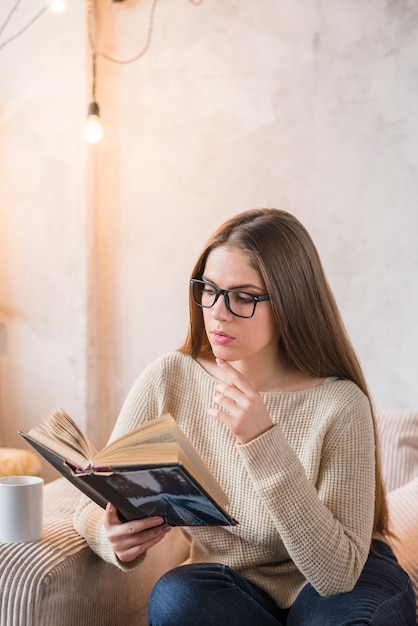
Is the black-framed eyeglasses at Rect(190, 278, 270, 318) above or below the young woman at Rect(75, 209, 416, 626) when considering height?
above

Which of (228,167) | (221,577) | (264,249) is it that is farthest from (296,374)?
(228,167)

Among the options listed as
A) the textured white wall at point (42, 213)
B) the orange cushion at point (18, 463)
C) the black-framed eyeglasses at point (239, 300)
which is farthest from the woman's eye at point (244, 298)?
the textured white wall at point (42, 213)

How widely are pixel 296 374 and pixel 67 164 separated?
132 centimetres

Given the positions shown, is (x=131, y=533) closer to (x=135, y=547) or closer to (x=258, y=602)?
(x=135, y=547)

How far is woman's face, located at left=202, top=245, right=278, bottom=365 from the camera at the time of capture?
1203 millimetres

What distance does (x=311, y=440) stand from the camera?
1255mm

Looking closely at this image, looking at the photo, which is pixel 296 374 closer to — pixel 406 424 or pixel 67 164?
pixel 406 424

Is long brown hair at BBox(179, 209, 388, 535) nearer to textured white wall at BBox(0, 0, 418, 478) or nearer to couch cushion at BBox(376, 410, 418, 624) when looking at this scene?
couch cushion at BBox(376, 410, 418, 624)

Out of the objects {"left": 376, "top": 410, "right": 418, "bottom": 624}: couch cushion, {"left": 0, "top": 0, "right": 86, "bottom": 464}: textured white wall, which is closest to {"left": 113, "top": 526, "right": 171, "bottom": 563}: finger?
{"left": 376, "top": 410, "right": 418, "bottom": 624}: couch cushion

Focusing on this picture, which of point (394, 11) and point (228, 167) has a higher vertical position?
point (394, 11)

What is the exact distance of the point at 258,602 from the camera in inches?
48.1

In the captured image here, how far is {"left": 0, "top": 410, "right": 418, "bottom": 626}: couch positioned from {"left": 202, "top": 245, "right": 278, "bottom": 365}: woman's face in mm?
435

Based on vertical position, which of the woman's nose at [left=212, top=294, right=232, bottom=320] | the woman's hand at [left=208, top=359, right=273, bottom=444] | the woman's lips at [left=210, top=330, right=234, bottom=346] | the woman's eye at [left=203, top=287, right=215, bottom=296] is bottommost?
the woman's hand at [left=208, top=359, right=273, bottom=444]

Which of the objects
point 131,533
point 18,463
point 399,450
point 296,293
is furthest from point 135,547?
point 18,463
